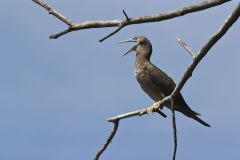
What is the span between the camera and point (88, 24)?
5.69 m

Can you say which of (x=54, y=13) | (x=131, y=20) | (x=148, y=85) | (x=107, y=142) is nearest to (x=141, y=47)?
(x=148, y=85)

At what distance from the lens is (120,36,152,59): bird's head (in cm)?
1430

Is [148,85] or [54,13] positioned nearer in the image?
[54,13]

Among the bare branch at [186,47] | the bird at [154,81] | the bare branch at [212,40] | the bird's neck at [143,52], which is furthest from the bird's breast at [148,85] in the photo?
the bare branch at [212,40]

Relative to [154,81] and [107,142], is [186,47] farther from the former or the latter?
[154,81]

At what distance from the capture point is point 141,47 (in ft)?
47.6

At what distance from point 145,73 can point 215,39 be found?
8.04 metres

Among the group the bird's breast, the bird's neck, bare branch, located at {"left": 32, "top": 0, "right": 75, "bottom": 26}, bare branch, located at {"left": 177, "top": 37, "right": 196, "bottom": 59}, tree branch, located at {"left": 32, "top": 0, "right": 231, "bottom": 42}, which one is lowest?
the bird's breast

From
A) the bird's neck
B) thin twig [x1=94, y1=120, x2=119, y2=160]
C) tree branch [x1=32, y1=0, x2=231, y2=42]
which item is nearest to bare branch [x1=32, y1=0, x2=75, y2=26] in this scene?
tree branch [x1=32, y1=0, x2=231, y2=42]

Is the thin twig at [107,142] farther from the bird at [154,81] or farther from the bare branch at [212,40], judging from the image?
the bird at [154,81]

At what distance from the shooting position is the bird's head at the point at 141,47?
14.3 meters

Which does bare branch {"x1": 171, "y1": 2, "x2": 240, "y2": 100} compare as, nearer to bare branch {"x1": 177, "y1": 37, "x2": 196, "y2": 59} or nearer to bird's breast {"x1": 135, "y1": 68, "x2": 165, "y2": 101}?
bare branch {"x1": 177, "y1": 37, "x2": 196, "y2": 59}

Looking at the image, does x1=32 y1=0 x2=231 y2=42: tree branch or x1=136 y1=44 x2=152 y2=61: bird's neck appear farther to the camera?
x1=136 y1=44 x2=152 y2=61: bird's neck

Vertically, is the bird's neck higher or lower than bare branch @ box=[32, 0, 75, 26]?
lower
